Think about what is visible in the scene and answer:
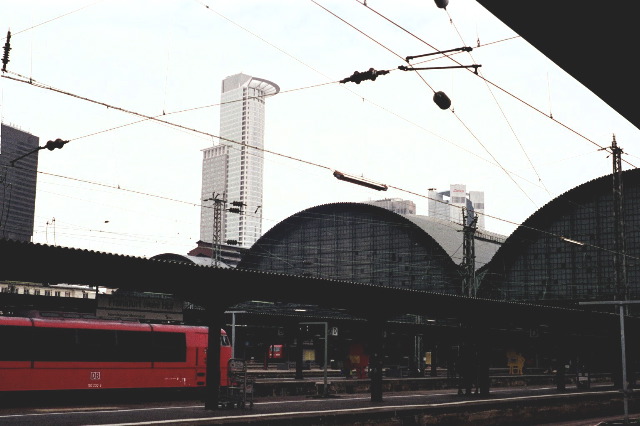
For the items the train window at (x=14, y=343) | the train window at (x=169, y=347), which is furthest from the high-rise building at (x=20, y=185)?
the train window at (x=14, y=343)

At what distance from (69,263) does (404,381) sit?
2634 centimetres

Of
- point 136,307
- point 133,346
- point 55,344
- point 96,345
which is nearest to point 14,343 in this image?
point 55,344

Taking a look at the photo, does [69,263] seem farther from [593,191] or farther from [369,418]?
[593,191]

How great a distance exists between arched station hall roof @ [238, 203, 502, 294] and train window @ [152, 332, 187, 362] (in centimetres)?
4222

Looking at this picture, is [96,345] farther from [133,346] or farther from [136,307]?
[136,307]

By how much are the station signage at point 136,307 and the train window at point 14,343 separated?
3.25 meters

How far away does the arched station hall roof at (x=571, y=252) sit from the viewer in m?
60.3

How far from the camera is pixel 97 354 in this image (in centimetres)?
2395

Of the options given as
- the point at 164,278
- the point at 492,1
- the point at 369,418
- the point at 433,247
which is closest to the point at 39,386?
the point at 164,278

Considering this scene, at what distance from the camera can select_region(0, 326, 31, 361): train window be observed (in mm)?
21547

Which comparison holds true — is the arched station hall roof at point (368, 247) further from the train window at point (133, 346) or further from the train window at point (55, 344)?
the train window at point (55, 344)

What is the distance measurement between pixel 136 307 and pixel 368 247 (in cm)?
5388

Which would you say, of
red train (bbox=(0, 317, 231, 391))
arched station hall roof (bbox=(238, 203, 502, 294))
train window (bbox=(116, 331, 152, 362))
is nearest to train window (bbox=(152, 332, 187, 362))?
red train (bbox=(0, 317, 231, 391))

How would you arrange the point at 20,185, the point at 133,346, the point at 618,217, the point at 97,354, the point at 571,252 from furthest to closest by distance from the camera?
1. the point at 20,185
2. the point at 571,252
3. the point at 618,217
4. the point at 133,346
5. the point at 97,354
